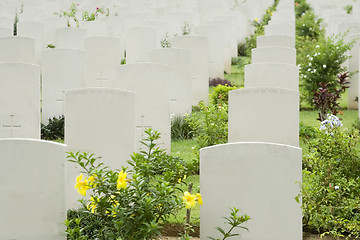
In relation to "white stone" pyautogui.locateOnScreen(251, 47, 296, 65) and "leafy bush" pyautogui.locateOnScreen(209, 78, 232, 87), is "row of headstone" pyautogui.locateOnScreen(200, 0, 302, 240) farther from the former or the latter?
"leafy bush" pyautogui.locateOnScreen(209, 78, 232, 87)

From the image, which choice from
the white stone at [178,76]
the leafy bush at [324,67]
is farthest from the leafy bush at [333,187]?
the leafy bush at [324,67]

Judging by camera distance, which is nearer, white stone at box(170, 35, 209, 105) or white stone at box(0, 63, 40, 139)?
white stone at box(0, 63, 40, 139)

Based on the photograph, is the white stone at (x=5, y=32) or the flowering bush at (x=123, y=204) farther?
the white stone at (x=5, y=32)

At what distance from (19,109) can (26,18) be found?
936 centimetres

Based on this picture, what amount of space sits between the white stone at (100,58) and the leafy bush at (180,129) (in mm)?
2273

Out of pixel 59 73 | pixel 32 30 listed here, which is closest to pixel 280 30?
pixel 32 30

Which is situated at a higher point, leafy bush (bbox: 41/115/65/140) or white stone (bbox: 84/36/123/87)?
white stone (bbox: 84/36/123/87)

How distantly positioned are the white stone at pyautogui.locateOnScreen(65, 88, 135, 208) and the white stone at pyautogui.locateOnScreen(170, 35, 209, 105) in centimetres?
511

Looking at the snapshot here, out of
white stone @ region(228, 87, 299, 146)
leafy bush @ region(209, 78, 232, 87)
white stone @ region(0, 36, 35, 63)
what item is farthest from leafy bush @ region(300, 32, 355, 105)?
white stone @ region(0, 36, 35, 63)

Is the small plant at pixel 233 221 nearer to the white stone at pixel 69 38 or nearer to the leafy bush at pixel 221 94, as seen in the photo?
the leafy bush at pixel 221 94

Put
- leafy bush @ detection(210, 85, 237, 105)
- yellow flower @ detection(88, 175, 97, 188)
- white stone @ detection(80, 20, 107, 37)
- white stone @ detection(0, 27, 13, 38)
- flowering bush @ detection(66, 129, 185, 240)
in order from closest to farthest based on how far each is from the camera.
Answer: flowering bush @ detection(66, 129, 185, 240)
yellow flower @ detection(88, 175, 97, 188)
leafy bush @ detection(210, 85, 237, 105)
white stone @ detection(0, 27, 13, 38)
white stone @ detection(80, 20, 107, 37)

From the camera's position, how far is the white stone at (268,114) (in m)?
8.53

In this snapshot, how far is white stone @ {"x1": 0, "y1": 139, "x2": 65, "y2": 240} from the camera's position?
619 centimetres

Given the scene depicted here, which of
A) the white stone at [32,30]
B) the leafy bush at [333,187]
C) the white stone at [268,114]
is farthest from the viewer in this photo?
the white stone at [32,30]
